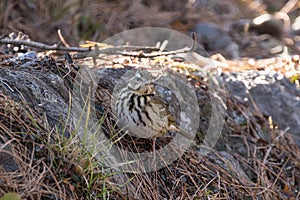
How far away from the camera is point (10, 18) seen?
27.5 ft

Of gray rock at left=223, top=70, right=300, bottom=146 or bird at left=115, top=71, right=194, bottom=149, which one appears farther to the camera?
gray rock at left=223, top=70, right=300, bottom=146

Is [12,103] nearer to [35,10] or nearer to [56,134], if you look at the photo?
[56,134]

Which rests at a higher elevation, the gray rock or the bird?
the bird

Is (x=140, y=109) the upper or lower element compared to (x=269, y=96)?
upper

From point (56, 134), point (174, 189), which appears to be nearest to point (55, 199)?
point (56, 134)

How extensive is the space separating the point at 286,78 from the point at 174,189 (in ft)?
8.41

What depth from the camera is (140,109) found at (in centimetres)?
429

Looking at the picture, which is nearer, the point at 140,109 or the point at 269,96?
the point at 140,109

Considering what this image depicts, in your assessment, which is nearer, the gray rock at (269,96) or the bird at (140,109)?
the bird at (140,109)

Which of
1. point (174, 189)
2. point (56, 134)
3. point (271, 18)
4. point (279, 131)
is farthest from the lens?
point (271, 18)

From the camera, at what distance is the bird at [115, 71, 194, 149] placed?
423cm

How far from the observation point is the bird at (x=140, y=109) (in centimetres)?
423

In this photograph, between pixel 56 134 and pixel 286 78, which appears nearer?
pixel 56 134

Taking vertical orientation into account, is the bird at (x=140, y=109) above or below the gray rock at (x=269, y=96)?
above
